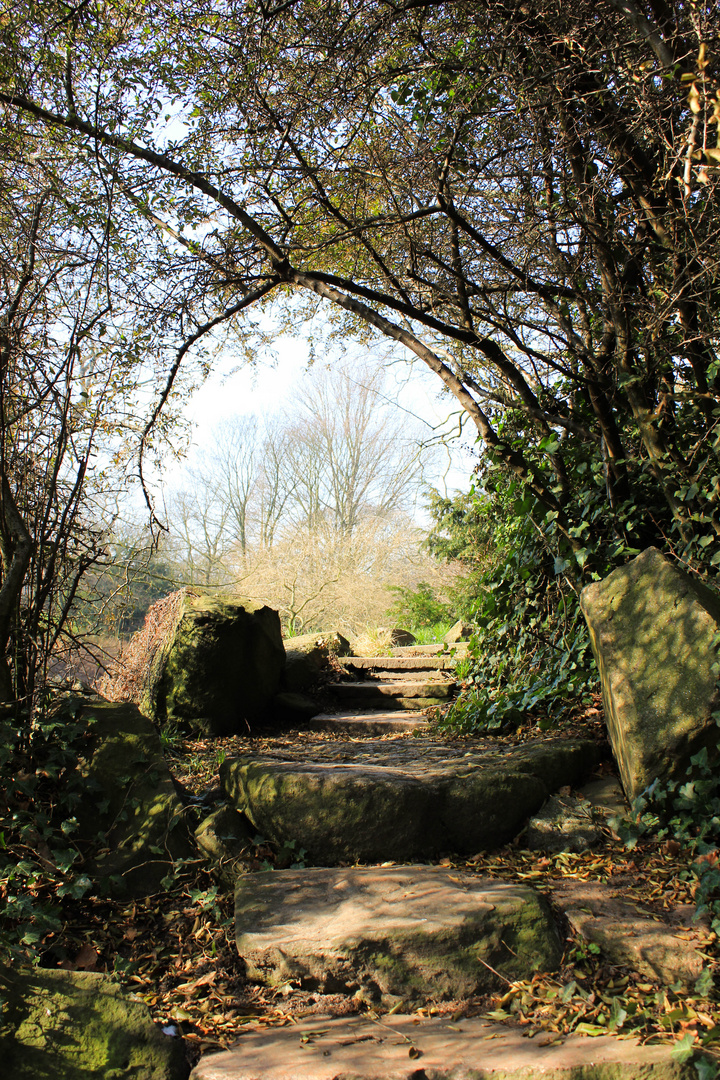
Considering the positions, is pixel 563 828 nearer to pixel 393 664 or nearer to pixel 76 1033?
pixel 76 1033

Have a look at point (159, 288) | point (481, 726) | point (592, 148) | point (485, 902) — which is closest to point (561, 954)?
point (485, 902)

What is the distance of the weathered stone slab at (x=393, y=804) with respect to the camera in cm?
297

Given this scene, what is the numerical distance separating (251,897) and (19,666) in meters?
1.64

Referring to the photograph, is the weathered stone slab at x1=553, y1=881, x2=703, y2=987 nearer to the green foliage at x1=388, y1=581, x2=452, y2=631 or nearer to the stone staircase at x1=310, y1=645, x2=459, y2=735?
the stone staircase at x1=310, y1=645, x2=459, y2=735

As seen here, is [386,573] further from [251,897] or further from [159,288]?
[251,897]

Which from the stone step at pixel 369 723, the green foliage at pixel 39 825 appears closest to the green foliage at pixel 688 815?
the green foliage at pixel 39 825

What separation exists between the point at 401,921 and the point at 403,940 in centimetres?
7

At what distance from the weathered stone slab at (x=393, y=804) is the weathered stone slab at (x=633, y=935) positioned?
2.03 feet

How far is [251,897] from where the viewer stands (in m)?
2.54

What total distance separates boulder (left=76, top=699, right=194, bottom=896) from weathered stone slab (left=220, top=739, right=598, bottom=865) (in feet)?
1.20

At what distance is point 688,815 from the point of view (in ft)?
8.64

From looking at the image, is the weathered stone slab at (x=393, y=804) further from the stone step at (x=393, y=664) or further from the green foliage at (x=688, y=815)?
the stone step at (x=393, y=664)

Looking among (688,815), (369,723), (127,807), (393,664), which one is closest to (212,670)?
(369,723)

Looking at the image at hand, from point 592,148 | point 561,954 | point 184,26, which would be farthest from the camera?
point 184,26
